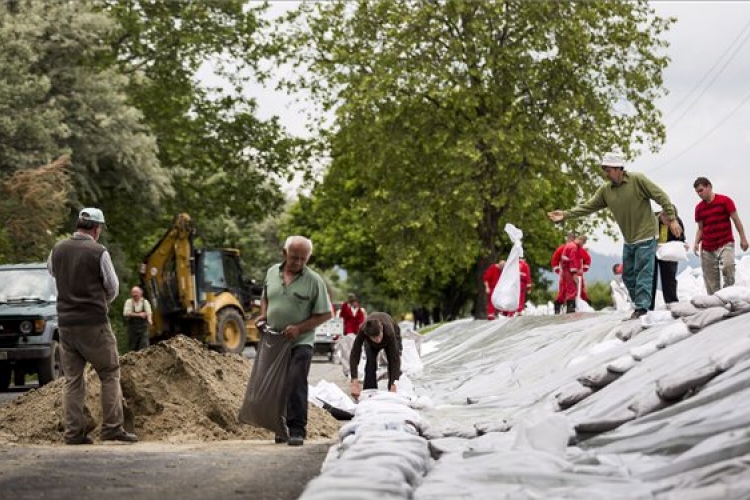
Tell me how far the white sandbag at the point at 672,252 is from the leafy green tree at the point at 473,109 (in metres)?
23.4

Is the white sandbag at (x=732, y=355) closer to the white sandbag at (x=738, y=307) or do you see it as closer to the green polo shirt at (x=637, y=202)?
the white sandbag at (x=738, y=307)

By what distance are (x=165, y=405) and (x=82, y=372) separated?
5.87 ft

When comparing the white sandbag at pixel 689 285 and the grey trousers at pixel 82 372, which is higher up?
the white sandbag at pixel 689 285

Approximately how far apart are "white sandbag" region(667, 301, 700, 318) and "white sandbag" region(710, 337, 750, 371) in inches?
157

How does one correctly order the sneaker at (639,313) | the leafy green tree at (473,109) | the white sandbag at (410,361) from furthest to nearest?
the leafy green tree at (473,109), the white sandbag at (410,361), the sneaker at (639,313)

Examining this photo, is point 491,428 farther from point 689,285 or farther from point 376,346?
point 689,285

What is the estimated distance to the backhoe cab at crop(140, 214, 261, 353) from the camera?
35938mm

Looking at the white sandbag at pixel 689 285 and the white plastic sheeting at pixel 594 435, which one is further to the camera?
the white sandbag at pixel 689 285

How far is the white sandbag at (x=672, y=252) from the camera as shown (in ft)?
61.1

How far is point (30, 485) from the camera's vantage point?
910 centimetres

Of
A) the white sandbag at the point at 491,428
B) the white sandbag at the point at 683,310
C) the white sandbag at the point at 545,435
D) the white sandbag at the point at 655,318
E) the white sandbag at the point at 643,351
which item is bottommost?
the white sandbag at the point at 491,428

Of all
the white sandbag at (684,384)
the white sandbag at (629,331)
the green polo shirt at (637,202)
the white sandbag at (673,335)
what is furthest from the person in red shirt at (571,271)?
the white sandbag at (684,384)

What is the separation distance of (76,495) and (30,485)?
0.59 metres

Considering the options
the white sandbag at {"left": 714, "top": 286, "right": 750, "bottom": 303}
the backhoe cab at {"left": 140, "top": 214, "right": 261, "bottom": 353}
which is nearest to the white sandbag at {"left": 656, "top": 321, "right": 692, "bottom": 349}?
the white sandbag at {"left": 714, "top": 286, "right": 750, "bottom": 303}
